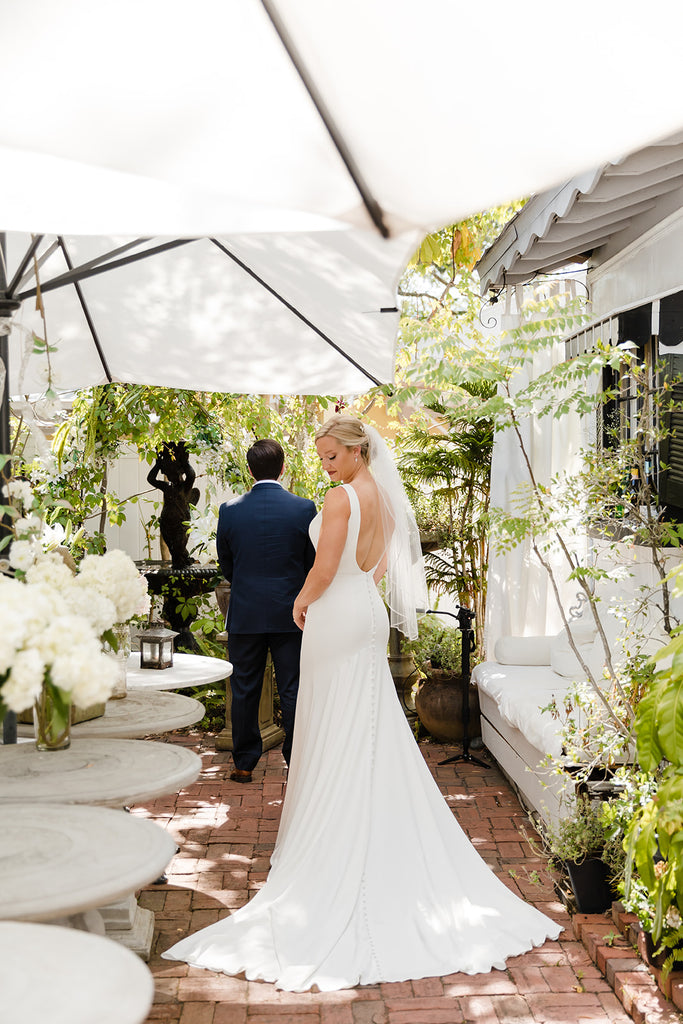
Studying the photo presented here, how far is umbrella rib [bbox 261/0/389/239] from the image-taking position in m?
2.05

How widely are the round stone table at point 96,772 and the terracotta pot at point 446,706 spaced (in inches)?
162

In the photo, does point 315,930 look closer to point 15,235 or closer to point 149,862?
point 149,862

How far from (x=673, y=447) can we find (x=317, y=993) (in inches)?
115

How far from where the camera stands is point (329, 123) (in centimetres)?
222

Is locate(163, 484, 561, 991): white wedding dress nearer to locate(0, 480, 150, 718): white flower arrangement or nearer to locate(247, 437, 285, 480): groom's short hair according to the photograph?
locate(247, 437, 285, 480): groom's short hair

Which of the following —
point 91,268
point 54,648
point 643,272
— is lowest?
point 54,648

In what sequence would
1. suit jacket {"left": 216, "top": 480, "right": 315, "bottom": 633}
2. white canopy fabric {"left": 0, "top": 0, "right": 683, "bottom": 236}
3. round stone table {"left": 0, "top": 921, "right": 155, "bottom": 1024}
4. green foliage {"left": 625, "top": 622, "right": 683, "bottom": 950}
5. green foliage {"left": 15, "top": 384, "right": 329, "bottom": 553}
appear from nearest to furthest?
round stone table {"left": 0, "top": 921, "right": 155, "bottom": 1024} → white canopy fabric {"left": 0, "top": 0, "right": 683, "bottom": 236} → green foliage {"left": 625, "top": 622, "right": 683, "bottom": 950} → suit jacket {"left": 216, "top": 480, "right": 315, "bottom": 633} → green foliage {"left": 15, "top": 384, "right": 329, "bottom": 553}

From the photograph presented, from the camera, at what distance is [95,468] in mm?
7383

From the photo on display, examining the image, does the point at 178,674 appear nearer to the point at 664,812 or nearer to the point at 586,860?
the point at 586,860

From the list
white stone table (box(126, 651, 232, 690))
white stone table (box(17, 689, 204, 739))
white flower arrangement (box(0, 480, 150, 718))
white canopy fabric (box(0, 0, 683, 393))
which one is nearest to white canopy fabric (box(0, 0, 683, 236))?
white canopy fabric (box(0, 0, 683, 393))

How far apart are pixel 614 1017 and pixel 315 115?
9.95 ft

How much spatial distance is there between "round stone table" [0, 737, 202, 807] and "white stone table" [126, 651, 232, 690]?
1.03 metres

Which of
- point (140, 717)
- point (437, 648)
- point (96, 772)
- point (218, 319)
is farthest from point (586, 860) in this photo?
point (437, 648)

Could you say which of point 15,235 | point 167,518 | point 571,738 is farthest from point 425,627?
point 15,235
